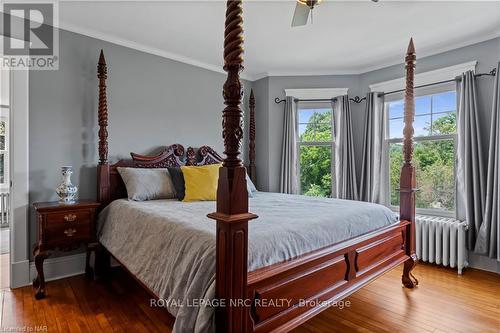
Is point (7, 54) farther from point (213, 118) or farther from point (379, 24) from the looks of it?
point (379, 24)

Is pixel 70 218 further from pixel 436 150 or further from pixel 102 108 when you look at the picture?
pixel 436 150

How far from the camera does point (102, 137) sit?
3.02m

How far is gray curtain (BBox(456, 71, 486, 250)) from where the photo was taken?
124 inches

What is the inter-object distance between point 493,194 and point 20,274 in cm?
477

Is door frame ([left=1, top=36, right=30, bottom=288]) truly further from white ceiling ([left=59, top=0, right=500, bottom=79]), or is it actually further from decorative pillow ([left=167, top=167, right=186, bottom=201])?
decorative pillow ([left=167, top=167, right=186, bottom=201])

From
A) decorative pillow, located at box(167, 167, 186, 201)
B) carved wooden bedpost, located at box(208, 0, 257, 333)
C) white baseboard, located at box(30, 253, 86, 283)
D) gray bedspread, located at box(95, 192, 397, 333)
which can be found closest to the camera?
carved wooden bedpost, located at box(208, 0, 257, 333)

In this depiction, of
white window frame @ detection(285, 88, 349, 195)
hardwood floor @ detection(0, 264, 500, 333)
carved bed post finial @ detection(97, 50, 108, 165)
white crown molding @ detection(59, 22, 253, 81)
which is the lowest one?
hardwood floor @ detection(0, 264, 500, 333)

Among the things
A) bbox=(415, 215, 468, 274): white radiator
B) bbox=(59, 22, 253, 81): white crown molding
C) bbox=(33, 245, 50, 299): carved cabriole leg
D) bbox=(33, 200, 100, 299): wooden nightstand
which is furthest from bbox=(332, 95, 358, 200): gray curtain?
bbox=(33, 245, 50, 299): carved cabriole leg

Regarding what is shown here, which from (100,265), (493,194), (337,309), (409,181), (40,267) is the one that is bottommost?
(337,309)

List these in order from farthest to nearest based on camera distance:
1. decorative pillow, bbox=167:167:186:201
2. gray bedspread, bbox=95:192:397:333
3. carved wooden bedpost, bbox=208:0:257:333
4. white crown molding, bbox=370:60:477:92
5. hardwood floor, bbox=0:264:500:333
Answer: white crown molding, bbox=370:60:477:92, decorative pillow, bbox=167:167:186:201, hardwood floor, bbox=0:264:500:333, gray bedspread, bbox=95:192:397:333, carved wooden bedpost, bbox=208:0:257:333

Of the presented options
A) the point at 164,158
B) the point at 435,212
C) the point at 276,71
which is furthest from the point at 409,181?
the point at 164,158

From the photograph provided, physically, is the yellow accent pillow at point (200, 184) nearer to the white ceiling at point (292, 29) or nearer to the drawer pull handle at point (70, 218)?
the drawer pull handle at point (70, 218)

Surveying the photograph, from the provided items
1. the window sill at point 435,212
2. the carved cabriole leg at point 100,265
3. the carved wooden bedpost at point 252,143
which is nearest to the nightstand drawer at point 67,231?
the carved cabriole leg at point 100,265

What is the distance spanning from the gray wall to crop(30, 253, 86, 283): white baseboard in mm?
296
